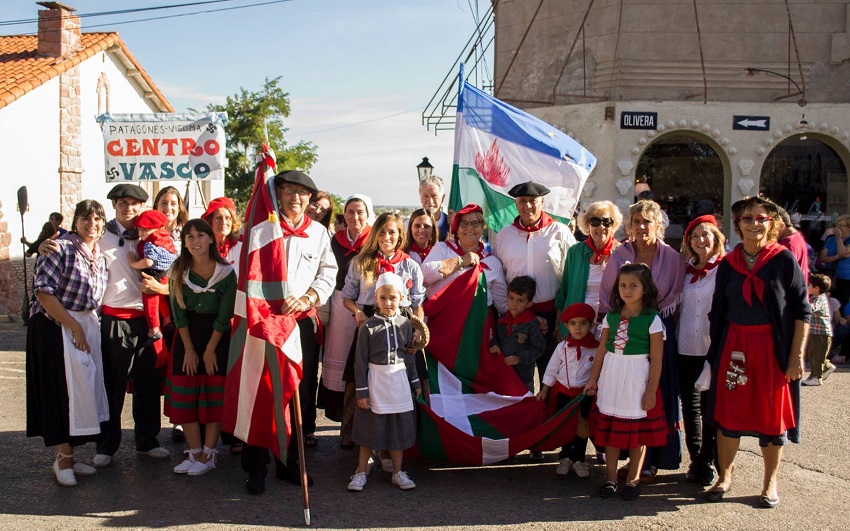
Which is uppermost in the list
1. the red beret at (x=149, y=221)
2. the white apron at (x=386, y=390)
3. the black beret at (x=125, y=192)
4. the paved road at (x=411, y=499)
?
the black beret at (x=125, y=192)

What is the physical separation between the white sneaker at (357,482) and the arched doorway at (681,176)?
1157 centimetres

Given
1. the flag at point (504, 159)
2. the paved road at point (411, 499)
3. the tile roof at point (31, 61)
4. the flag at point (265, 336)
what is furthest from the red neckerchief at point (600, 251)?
the tile roof at point (31, 61)

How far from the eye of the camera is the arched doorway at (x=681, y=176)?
15727 millimetres

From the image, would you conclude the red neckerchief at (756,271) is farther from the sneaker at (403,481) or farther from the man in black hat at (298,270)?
the man in black hat at (298,270)

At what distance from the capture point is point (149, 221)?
5.82 m

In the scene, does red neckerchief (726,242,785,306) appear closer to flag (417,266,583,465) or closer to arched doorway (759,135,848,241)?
flag (417,266,583,465)

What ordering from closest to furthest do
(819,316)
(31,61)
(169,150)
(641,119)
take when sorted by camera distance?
(819,316)
(169,150)
(641,119)
(31,61)

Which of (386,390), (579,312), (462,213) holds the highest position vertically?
(462,213)

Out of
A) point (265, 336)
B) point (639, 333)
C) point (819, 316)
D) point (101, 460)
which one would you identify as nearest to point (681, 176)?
point (819, 316)

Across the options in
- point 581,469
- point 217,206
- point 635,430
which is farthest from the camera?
point 217,206

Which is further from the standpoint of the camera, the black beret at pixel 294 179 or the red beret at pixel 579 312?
the red beret at pixel 579 312

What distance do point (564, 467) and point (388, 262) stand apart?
1853 millimetres

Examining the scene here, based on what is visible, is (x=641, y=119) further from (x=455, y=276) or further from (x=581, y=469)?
(x=581, y=469)

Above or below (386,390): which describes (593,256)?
above
